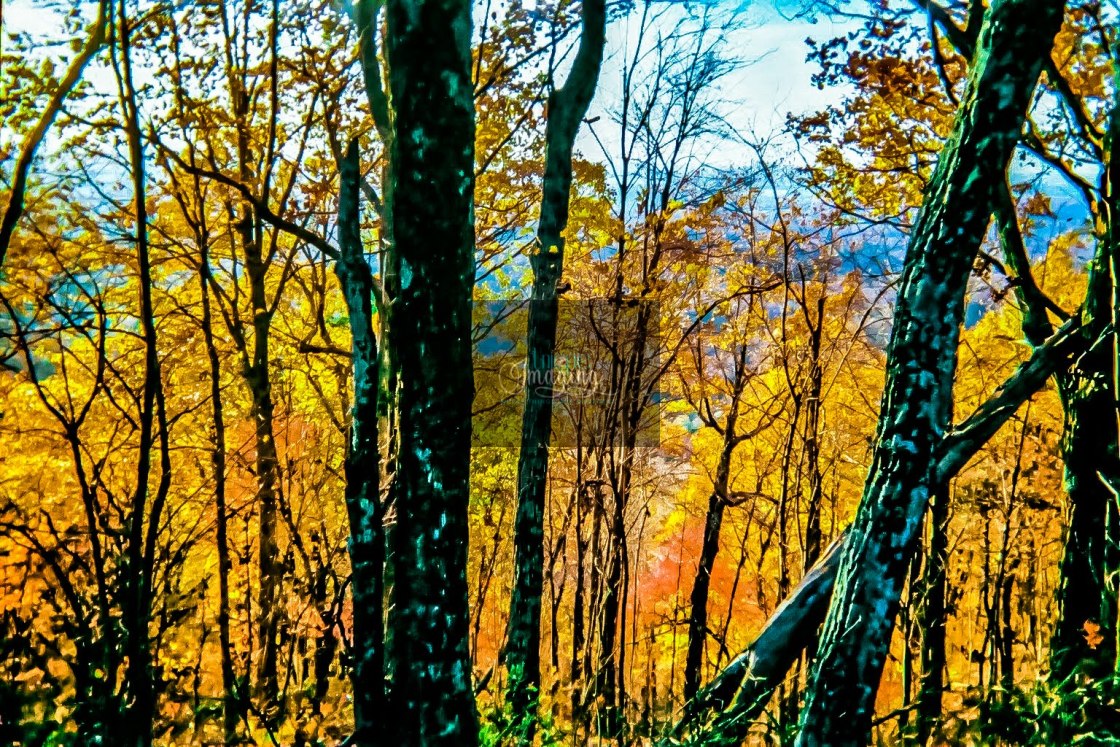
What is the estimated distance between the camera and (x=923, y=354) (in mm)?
4121

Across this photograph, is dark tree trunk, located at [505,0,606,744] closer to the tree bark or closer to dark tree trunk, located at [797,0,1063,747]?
dark tree trunk, located at [797,0,1063,747]

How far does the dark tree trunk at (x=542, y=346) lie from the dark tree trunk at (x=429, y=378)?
2.79 metres

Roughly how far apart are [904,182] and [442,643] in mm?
8318

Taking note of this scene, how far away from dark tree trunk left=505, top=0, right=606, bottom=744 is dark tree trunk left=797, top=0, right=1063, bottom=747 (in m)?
3.07

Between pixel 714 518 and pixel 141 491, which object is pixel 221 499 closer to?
pixel 141 491

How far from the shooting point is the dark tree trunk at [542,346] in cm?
688

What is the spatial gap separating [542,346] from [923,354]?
3.83m

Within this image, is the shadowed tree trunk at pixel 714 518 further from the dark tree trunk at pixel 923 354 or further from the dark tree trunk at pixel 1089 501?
the dark tree trunk at pixel 923 354

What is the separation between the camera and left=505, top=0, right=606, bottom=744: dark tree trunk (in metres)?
6.88

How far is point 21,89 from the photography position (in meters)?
6.57

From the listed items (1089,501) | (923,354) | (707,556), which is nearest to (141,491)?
(923,354)

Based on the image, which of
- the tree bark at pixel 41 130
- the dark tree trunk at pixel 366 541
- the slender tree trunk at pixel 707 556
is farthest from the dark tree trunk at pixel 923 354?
the slender tree trunk at pixel 707 556

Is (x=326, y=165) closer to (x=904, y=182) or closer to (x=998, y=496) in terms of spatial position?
(x=904, y=182)

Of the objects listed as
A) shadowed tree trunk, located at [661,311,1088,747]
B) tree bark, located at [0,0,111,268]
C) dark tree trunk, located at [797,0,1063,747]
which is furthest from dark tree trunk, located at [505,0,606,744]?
tree bark, located at [0,0,111,268]
